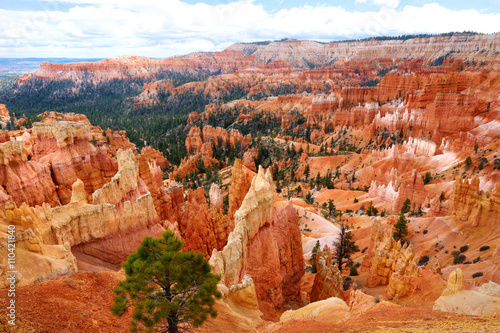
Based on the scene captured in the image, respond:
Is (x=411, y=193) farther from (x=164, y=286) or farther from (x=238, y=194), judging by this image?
(x=164, y=286)

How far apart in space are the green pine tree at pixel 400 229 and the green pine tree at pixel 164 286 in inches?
1052

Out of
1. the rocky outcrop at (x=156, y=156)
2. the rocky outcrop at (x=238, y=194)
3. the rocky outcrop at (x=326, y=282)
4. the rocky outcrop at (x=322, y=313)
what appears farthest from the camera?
the rocky outcrop at (x=156, y=156)

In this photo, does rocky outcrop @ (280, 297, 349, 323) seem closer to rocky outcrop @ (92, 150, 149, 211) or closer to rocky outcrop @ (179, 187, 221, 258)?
rocky outcrop @ (179, 187, 221, 258)

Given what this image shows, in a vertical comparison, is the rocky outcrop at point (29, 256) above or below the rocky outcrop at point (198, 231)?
above

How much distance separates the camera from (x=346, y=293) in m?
19.2

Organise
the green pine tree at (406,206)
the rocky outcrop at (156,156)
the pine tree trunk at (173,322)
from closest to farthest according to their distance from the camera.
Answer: the pine tree trunk at (173,322), the green pine tree at (406,206), the rocky outcrop at (156,156)

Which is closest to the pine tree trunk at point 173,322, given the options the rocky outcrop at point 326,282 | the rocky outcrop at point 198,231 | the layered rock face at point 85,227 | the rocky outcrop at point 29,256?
the rocky outcrop at point 29,256

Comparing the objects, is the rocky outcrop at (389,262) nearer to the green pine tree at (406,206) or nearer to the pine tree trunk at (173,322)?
the pine tree trunk at (173,322)

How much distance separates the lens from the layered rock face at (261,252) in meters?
14.6

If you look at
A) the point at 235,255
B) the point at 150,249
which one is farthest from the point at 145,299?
the point at 235,255

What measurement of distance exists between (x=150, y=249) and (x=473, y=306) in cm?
1332

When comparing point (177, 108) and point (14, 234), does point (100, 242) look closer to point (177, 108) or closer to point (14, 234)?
point (14, 234)

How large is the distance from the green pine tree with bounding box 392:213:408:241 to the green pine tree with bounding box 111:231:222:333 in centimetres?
2672

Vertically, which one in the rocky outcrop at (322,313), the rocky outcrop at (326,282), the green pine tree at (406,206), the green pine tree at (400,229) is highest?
the rocky outcrop at (322,313)
